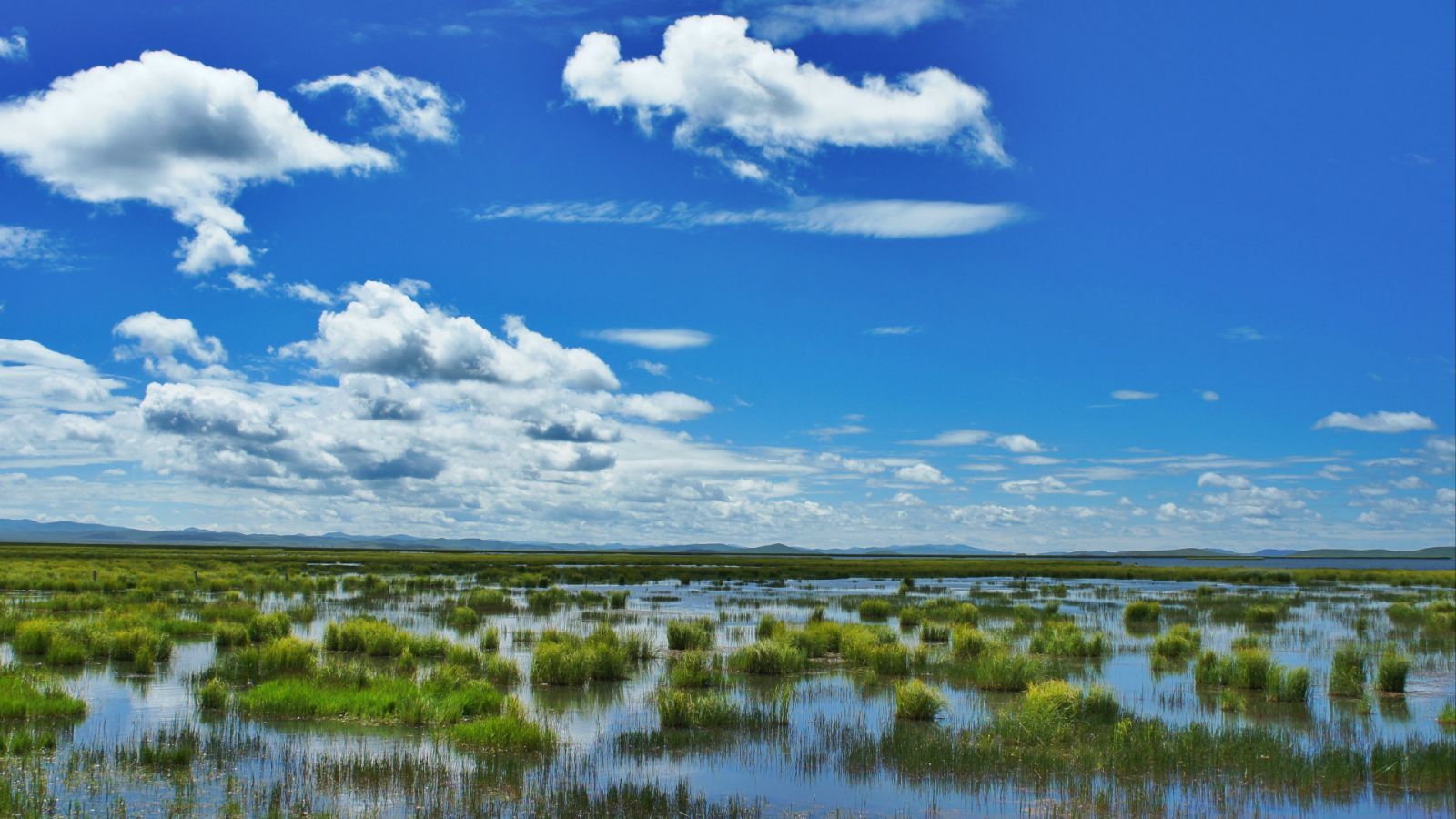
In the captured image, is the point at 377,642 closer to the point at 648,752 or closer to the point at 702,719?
the point at 702,719

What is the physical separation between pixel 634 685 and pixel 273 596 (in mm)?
29431

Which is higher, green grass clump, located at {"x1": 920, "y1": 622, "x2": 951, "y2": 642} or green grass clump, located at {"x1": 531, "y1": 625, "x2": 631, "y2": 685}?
green grass clump, located at {"x1": 531, "y1": 625, "x2": 631, "y2": 685}

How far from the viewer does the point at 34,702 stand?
52.3 ft

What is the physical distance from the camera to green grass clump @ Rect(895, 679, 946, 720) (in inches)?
683

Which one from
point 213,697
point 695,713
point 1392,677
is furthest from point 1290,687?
point 213,697

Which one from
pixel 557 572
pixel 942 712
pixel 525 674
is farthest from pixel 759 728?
pixel 557 572

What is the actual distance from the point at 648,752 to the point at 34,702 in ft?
32.2

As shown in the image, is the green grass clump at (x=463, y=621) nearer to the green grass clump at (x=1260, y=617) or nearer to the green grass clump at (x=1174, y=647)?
the green grass clump at (x=1174, y=647)

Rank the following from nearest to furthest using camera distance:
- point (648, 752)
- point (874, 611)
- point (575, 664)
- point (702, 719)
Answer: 1. point (648, 752)
2. point (702, 719)
3. point (575, 664)
4. point (874, 611)

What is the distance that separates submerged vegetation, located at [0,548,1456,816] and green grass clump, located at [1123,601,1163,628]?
15.3ft

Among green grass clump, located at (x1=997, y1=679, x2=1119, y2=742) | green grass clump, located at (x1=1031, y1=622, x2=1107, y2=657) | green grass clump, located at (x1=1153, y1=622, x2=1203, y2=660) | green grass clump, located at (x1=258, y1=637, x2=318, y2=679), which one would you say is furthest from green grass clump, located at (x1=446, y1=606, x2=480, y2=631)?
green grass clump, located at (x1=1153, y1=622, x2=1203, y2=660)

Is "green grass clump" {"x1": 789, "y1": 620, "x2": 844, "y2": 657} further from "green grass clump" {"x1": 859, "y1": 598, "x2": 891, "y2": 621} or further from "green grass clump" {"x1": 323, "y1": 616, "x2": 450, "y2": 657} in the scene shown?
"green grass clump" {"x1": 859, "y1": 598, "x2": 891, "y2": 621}

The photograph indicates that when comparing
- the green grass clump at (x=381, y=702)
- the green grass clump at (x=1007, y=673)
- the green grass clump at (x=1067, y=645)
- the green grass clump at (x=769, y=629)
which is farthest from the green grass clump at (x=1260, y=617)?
the green grass clump at (x=381, y=702)

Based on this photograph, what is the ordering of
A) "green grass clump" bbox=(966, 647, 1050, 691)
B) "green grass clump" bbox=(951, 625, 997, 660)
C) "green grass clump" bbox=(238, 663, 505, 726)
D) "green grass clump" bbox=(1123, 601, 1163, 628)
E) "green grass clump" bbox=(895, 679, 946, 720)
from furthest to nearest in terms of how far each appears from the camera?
"green grass clump" bbox=(1123, 601, 1163, 628) → "green grass clump" bbox=(951, 625, 997, 660) → "green grass clump" bbox=(966, 647, 1050, 691) → "green grass clump" bbox=(895, 679, 946, 720) → "green grass clump" bbox=(238, 663, 505, 726)
